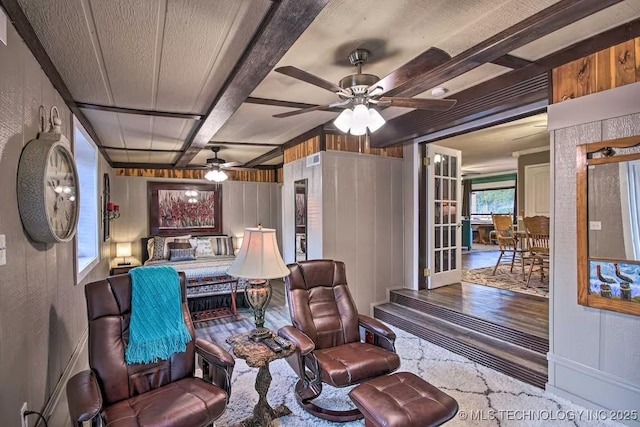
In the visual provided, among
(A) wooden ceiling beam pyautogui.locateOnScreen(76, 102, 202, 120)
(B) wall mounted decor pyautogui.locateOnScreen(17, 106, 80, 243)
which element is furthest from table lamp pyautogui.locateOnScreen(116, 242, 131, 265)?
(B) wall mounted decor pyautogui.locateOnScreen(17, 106, 80, 243)

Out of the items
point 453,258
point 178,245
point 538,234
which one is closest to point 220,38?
point 453,258

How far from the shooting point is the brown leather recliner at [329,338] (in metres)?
2.22

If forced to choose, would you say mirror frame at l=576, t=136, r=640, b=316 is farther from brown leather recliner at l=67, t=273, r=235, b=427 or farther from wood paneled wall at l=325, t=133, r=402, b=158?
brown leather recliner at l=67, t=273, r=235, b=427

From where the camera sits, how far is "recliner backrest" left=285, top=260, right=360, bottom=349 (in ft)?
8.68

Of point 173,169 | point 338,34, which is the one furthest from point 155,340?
point 173,169

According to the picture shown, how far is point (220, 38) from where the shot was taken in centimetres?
198

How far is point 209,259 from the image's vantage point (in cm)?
622

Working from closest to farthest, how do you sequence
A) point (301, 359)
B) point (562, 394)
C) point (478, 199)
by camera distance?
point (301, 359) → point (562, 394) → point (478, 199)

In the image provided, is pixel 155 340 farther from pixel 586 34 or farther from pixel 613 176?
pixel 586 34

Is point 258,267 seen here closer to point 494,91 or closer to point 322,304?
point 322,304

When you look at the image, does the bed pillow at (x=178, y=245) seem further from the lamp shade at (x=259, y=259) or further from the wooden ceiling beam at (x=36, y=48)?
the lamp shade at (x=259, y=259)

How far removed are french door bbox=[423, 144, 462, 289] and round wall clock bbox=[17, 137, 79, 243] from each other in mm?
3941

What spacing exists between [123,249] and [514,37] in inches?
265

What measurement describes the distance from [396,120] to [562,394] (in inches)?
120
